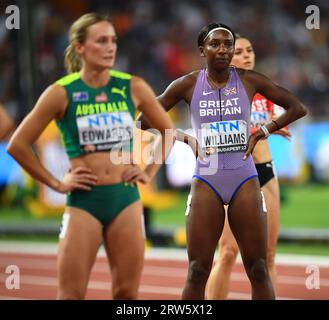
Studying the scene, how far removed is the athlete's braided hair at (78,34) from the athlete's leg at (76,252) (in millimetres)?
1097

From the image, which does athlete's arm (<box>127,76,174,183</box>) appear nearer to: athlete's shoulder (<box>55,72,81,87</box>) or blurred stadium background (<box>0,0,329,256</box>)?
athlete's shoulder (<box>55,72,81,87</box>)

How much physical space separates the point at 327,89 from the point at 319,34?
2.03m

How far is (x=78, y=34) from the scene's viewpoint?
20.9 ft

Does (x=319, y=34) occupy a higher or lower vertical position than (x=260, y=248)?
higher

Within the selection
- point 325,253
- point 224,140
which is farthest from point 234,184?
point 325,253

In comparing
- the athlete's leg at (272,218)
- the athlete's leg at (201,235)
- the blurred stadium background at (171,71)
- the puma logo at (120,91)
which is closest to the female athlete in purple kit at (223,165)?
the athlete's leg at (201,235)

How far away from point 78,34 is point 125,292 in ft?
5.82

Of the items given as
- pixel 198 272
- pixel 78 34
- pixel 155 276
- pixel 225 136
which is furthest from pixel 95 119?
pixel 155 276

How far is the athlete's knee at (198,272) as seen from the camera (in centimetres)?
655

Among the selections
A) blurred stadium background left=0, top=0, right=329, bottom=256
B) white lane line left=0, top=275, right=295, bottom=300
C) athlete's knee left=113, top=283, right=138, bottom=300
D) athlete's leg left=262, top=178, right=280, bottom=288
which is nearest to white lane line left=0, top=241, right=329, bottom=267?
blurred stadium background left=0, top=0, right=329, bottom=256

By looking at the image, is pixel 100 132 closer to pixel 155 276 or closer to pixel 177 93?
pixel 177 93

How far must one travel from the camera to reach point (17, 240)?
49.1 ft

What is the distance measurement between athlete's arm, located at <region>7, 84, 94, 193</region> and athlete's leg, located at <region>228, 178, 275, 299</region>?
1123 mm

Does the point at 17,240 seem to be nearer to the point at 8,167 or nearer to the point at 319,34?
the point at 8,167
